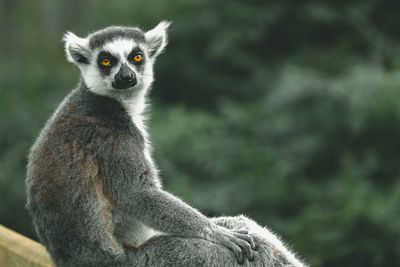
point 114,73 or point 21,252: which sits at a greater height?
point 114,73

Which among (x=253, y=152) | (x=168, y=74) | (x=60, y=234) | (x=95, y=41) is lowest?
(x=60, y=234)

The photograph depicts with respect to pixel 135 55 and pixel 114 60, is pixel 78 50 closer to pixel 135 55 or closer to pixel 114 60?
pixel 114 60

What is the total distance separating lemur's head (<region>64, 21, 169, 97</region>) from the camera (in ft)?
14.3

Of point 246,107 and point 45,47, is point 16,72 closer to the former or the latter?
point 45,47

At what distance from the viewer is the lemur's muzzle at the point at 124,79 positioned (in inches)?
171

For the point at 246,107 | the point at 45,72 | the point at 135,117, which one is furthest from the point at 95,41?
the point at 45,72

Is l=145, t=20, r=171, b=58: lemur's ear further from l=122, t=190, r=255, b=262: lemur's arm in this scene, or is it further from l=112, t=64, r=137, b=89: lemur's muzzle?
l=122, t=190, r=255, b=262: lemur's arm

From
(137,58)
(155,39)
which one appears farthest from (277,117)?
(137,58)

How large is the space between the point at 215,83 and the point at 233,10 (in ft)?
4.70

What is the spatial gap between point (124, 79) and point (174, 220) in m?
1.08

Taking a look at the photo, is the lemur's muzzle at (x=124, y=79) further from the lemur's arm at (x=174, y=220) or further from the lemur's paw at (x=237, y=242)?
the lemur's paw at (x=237, y=242)

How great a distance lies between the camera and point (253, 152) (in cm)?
862

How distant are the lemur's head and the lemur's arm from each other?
2.81 ft

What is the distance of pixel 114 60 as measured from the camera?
14.9 ft
